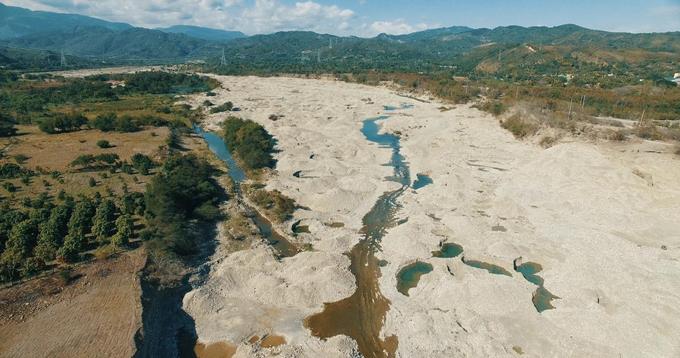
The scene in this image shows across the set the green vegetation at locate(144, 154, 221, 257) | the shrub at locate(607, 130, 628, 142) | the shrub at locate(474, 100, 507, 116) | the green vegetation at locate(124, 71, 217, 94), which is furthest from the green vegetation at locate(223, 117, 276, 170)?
the green vegetation at locate(124, 71, 217, 94)

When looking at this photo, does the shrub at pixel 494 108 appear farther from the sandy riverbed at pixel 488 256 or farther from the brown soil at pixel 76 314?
the brown soil at pixel 76 314

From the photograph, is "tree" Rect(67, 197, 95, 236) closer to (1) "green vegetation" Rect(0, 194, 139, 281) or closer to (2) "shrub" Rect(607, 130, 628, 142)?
(1) "green vegetation" Rect(0, 194, 139, 281)

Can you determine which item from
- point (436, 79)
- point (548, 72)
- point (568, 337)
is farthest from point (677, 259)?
point (548, 72)

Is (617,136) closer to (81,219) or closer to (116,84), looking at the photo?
(81,219)

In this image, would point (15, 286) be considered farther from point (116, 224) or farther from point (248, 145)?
point (248, 145)

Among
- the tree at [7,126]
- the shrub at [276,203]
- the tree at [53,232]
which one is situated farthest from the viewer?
the tree at [7,126]

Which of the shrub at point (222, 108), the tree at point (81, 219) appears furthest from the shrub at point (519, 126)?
the tree at point (81, 219)

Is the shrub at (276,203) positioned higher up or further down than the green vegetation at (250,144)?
further down
